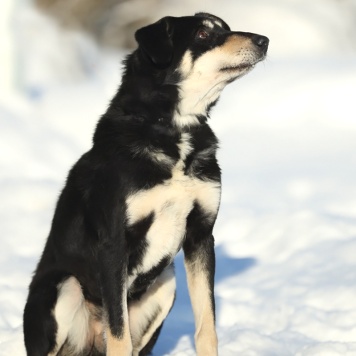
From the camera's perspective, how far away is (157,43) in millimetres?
3961

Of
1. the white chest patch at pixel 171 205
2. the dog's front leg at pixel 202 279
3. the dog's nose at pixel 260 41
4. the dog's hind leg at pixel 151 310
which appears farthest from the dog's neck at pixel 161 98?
the dog's hind leg at pixel 151 310

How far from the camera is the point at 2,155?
28.7 ft

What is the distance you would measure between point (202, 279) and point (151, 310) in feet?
1.19

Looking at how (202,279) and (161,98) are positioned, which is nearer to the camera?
(161,98)

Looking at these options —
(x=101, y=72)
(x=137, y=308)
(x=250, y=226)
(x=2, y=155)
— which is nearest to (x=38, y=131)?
(x=2, y=155)

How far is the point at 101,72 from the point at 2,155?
3.00 meters

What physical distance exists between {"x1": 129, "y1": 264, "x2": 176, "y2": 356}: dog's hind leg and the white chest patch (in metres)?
0.31

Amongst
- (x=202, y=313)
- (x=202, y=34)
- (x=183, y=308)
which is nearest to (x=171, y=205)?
(x=202, y=313)

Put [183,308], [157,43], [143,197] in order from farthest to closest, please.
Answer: [183,308] < [157,43] < [143,197]

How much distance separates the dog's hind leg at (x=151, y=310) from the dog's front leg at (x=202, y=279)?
229 mm

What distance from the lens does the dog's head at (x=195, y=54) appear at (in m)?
3.96

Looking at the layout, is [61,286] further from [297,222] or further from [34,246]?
[297,222]

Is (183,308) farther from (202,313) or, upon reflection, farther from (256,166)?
(256,166)

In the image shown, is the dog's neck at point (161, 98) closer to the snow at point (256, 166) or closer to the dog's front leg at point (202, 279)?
the dog's front leg at point (202, 279)
